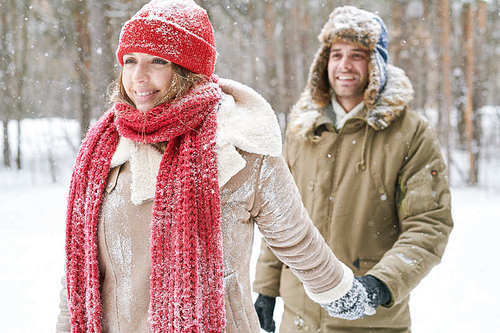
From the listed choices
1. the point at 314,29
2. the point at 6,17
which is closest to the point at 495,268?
the point at 314,29

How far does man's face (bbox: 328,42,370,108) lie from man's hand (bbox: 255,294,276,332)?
49.1 inches

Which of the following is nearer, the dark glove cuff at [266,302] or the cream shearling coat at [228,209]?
the cream shearling coat at [228,209]

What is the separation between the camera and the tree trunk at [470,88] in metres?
12.1

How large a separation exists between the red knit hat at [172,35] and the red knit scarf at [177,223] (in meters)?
0.12

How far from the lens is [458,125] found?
14906mm

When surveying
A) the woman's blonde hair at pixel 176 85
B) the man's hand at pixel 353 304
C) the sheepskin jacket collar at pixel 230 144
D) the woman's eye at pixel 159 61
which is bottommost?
the man's hand at pixel 353 304

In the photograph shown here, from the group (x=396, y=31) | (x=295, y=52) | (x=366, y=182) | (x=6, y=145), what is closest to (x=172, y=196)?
(x=366, y=182)

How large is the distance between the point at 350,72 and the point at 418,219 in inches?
35.4

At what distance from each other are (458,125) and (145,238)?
15572mm

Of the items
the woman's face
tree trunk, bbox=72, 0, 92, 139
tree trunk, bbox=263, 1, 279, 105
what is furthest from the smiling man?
tree trunk, bbox=263, 1, 279, 105

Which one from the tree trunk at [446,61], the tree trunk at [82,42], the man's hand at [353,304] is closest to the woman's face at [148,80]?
the man's hand at [353,304]

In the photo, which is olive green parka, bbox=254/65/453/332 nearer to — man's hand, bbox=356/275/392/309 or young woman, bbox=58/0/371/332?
man's hand, bbox=356/275/392/309

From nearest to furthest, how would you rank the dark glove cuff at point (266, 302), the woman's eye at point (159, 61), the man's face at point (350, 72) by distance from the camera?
the woman's eye at point (159, 61), the man's face at point (350, 72), the dark glove cuff at point (266, 302)

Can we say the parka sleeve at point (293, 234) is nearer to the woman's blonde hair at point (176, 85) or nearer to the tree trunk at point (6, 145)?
the woman's blonde hair at point (176, 85)
